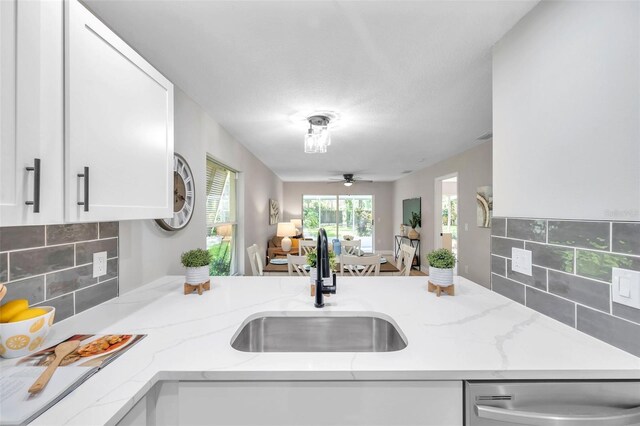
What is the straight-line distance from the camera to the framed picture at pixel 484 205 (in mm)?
3703

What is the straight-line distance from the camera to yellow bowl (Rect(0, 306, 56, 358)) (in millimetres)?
815

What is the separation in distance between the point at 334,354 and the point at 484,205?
149 inches

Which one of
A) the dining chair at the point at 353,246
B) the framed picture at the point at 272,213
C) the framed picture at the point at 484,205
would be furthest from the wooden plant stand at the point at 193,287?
the framed picture at the point at 272,213

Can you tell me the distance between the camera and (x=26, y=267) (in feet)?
3.22

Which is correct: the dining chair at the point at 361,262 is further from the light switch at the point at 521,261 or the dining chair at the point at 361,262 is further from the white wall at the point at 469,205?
the white wall at the point at 469,205

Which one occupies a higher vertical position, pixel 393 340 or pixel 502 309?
pixel 502 309

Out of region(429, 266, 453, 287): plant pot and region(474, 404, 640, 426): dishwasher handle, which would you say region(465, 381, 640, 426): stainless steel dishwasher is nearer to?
region(474, 404, 640, 426): dishwasher handle

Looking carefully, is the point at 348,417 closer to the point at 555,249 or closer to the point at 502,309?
the point at 502,309

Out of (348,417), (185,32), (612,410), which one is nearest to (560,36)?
(612,410)

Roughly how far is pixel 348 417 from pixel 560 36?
160 centimetres

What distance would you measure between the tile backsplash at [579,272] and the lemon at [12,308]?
77.3 inches

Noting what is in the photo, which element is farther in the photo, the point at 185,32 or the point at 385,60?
the point at 385,60

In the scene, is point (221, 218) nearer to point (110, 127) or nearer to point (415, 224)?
point (110, 127)

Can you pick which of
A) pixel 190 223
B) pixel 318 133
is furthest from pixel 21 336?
pixel 318 133
